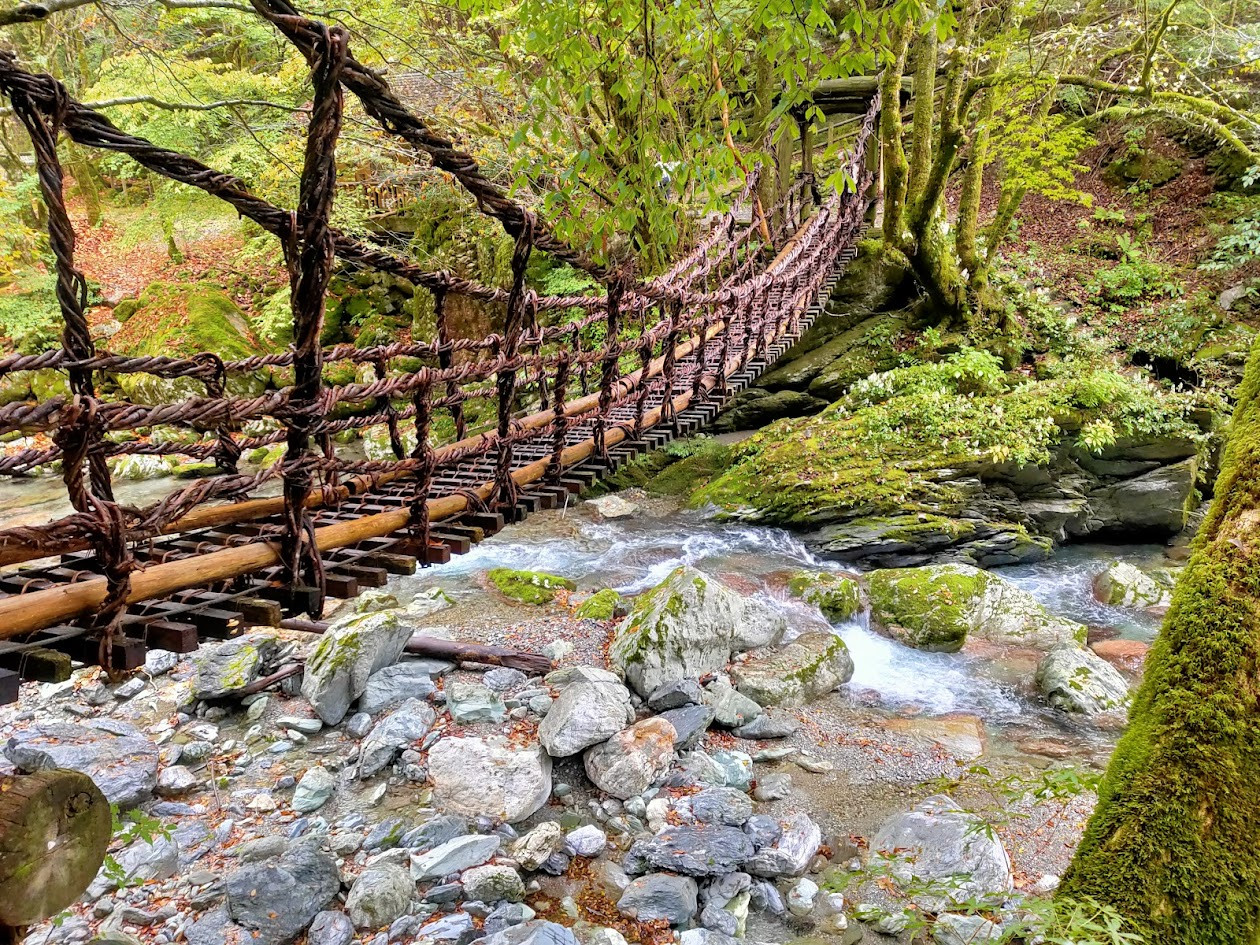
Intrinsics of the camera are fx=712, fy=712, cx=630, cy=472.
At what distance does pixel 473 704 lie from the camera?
391 centimetres

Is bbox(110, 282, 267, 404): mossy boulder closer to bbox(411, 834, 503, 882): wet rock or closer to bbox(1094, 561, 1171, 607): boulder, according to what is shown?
bbox(411, 834, 503, 882): wet rock

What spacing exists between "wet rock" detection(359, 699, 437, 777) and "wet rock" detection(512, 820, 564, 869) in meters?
0.90

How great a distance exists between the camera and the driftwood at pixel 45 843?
1.65 metres

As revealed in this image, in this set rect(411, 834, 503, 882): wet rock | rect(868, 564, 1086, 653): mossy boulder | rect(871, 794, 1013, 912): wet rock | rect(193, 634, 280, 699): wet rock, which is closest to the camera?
rect(871, 794, 1013, 912): wet rock

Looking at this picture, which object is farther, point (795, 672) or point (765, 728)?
point (795, 672)

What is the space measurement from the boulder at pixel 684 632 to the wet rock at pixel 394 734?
1.13 meters

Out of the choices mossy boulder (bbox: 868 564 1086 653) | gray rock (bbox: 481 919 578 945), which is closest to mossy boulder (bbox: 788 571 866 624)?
mossy boulder (bbox: 868 564 1086 653)

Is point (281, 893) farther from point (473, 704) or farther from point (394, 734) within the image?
point (473, 704)

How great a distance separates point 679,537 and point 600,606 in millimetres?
1785

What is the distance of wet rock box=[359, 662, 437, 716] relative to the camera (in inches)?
158

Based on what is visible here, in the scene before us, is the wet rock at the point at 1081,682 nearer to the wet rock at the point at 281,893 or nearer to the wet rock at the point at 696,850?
the wet rock at the point at 696,850

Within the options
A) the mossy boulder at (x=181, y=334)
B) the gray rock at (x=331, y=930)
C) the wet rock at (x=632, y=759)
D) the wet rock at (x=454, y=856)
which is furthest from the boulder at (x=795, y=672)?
the mossy boulder at (x=181, y=334)

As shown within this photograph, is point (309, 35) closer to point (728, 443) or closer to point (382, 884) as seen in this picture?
point (382, 884)

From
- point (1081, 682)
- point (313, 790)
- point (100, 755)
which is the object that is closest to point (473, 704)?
point (313, 790)
